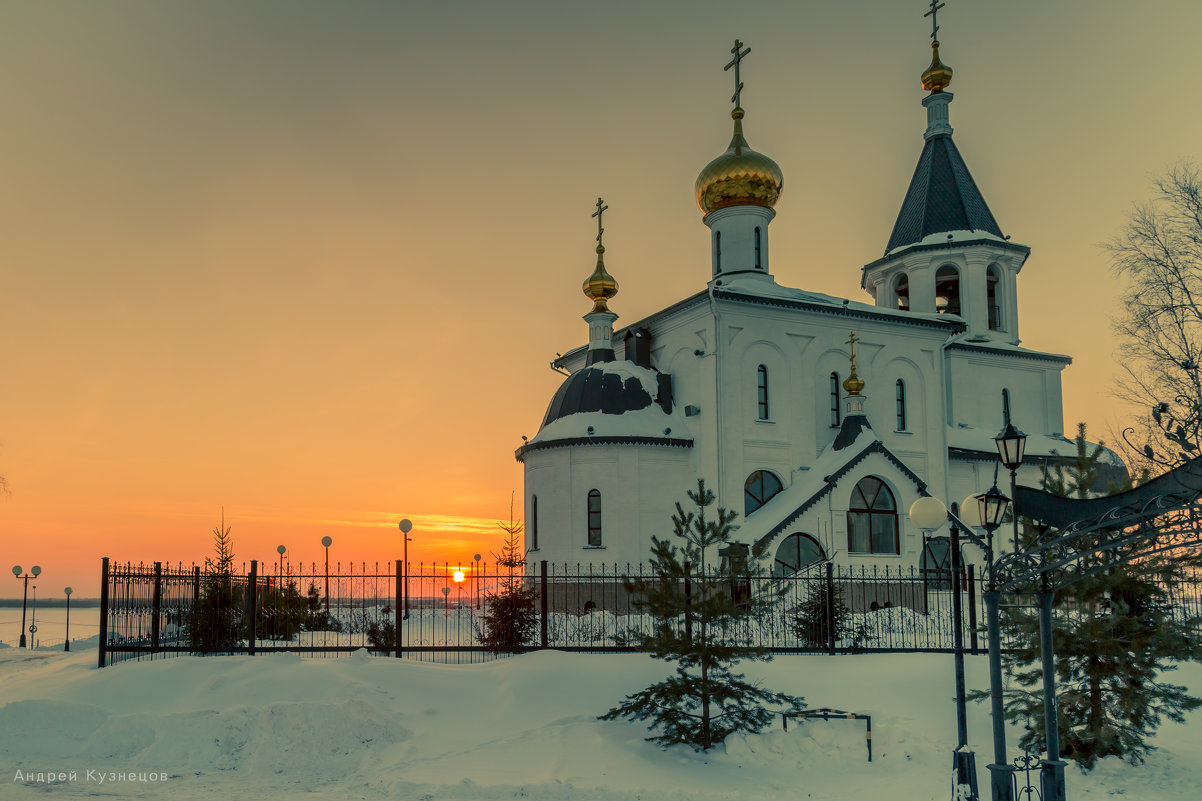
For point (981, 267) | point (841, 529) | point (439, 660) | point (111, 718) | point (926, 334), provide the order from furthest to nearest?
point (981, 267) < point (926, 334) < point (841, 529) < point (439, 660) < point (111, 718)

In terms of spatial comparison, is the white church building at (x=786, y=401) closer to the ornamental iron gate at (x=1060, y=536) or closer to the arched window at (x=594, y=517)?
the arched window at (x=594, y=517)

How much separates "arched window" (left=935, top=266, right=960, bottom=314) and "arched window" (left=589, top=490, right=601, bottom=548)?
46.1ft

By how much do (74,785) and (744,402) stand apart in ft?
62.9

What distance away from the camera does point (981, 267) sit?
32.2 m

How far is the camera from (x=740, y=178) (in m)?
29.6

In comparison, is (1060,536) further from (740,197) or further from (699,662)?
(740,197)

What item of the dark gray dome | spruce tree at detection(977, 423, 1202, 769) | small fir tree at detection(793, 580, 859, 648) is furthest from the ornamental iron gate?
the dark gray dome

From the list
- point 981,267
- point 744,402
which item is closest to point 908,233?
point 981,267

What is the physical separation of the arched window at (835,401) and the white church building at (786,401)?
56 mm

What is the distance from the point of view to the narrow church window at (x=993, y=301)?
108ft

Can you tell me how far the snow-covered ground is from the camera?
34.3ft

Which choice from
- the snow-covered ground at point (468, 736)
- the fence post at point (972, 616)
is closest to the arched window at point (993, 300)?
the fence post at point (972, 616)

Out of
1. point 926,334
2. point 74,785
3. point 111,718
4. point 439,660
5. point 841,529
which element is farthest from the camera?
point 926,334

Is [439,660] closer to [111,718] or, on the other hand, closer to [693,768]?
[111,718]
